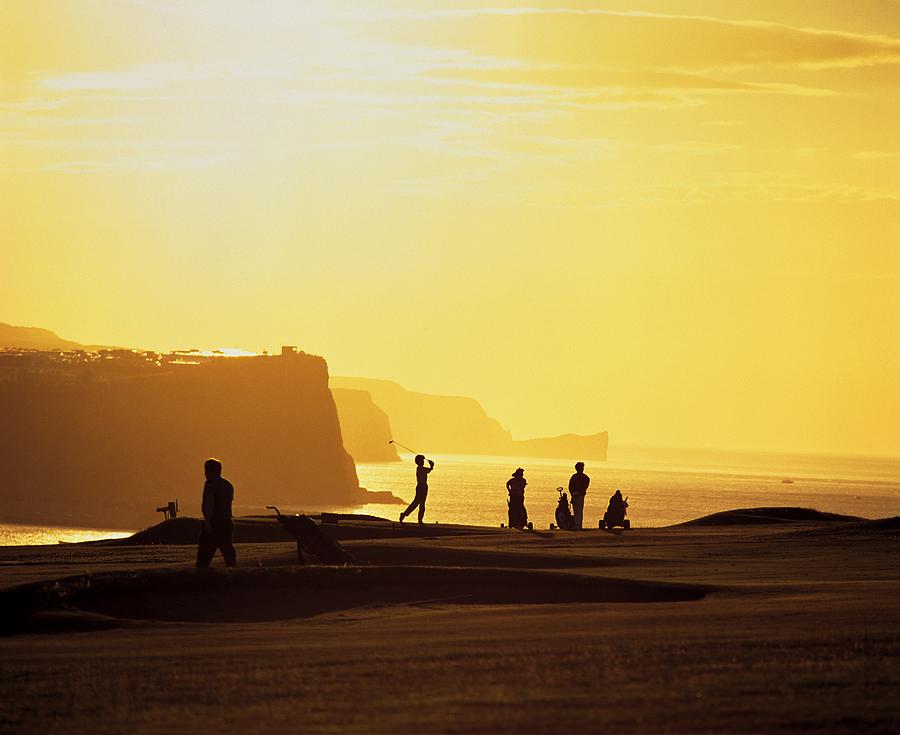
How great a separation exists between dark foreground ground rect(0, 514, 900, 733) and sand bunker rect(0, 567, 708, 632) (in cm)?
4

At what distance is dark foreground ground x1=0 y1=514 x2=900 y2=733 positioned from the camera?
483 inches

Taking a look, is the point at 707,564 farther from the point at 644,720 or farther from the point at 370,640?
the point at 644,720

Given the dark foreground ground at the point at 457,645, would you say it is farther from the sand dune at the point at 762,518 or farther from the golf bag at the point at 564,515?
the sand dune at the point at 762,518

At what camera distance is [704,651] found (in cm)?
1508

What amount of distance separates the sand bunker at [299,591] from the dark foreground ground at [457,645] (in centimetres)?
4

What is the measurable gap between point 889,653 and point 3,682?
8603mm

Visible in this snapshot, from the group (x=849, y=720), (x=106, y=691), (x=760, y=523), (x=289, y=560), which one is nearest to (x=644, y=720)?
(x=849, y=720)

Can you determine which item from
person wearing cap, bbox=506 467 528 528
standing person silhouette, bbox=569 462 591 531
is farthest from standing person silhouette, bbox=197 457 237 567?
person wearing cap, bbox=506 467 528 528

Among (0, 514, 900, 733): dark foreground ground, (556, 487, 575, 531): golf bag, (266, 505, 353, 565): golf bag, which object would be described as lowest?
(0, 514, 900, 733): dark foreground ground

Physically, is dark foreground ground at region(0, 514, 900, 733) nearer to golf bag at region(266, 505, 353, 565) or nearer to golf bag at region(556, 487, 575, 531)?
golf bag at region(266, 505, 353, 565)

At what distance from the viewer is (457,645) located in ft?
53.2

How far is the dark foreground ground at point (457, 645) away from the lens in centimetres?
1227

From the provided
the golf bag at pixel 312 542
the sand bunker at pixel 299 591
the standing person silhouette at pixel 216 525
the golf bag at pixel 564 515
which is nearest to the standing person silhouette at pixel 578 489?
the golf bag at pixel 564 515

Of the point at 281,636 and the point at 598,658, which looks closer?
the point at 598,658
